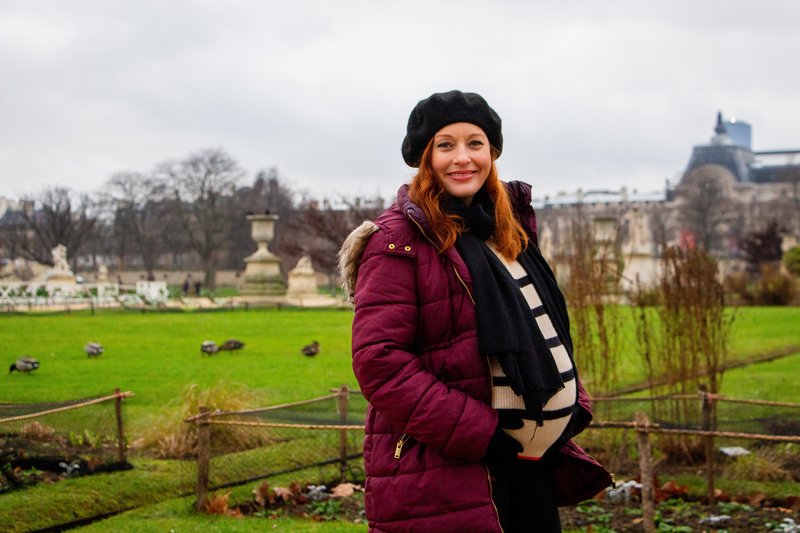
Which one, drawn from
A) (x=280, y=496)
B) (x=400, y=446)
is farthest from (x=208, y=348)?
(x=400, y=446)

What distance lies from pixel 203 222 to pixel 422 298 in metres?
66.4

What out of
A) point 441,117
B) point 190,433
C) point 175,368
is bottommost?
point 190,433

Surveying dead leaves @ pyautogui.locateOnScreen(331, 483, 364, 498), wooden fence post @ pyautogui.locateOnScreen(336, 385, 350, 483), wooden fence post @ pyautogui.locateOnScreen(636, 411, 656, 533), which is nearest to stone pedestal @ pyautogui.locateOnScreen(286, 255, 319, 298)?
wooden fence post @ pyautogui.locateOnScreen(336, 385, 350, 483)

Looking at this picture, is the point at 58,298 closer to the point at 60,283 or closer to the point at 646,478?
the point at 60,283

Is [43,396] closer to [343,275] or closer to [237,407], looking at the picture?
[237,407]

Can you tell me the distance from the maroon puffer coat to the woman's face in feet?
0.61

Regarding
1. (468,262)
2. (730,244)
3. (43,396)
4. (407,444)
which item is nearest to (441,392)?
(407,444)

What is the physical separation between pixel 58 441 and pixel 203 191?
62.7 meters

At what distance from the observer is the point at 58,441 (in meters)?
8.98

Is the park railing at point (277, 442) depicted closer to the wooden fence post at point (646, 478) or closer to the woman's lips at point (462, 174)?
the wooden fence post at point (646, 478)

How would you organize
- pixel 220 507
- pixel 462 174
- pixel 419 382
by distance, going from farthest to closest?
pixel 220 507 → pixel 462 174 → pixel 419 382

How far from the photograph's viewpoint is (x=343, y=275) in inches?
122

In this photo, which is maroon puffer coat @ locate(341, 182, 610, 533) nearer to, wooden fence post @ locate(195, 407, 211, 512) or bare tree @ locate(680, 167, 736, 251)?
wooden fence post @ locate(195, 407, 211, 512)

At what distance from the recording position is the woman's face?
3.08 m
